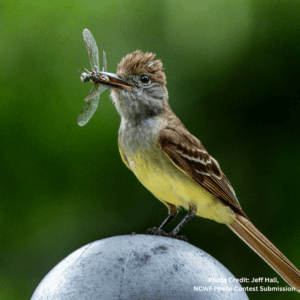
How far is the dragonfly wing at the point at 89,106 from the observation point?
11.8 feet

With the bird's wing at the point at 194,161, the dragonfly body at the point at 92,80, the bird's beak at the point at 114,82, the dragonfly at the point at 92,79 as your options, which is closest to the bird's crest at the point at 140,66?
the bird's beak at the point at 114,82

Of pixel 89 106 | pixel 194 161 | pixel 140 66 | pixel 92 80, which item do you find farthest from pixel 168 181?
pixel 140 66

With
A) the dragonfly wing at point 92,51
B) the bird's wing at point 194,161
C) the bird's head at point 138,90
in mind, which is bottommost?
the bird's wing at point 194,161

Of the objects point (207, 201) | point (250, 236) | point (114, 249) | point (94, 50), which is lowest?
point (250, 236)

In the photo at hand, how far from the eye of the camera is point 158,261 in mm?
2582

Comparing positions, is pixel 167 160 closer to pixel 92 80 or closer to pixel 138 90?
pixel 138 90

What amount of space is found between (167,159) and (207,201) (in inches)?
24.7

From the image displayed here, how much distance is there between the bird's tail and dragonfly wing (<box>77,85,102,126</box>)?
6.26ft

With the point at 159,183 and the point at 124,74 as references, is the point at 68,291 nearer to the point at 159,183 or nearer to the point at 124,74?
the point at 159,183

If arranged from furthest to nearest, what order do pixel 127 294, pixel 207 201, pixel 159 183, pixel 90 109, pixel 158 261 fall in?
pixel 207 201
pixel 159 183
pixel 90 109
pixel 158 261
pixel 127 294

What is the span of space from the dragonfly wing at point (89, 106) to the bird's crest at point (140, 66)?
0.71 meters

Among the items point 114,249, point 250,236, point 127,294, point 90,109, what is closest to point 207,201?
point 250,236

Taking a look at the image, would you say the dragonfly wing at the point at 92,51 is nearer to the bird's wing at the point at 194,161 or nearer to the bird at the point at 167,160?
the bird at the point at 167,160

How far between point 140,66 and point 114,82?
48cm
